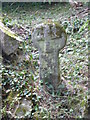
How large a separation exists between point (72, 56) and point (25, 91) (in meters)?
1.87

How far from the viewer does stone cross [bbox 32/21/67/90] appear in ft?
12.7

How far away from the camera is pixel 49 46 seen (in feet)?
13.0

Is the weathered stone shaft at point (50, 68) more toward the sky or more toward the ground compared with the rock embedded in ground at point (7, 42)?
Answer: more toward the ground

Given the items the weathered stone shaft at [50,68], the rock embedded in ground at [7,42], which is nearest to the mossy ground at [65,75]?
the weathered stone shaft at [50,68]

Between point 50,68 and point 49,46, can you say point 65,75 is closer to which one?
point 50,68

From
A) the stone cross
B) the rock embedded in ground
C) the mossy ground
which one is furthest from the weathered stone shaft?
the rock embedded in ground

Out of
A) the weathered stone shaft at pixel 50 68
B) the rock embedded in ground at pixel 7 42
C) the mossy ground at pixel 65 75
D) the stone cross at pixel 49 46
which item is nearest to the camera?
the mossy ground at pixel 65 75

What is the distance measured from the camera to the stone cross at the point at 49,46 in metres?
3.88

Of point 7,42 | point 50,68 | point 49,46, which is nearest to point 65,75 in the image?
point 50,68

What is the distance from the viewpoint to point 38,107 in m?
3.84

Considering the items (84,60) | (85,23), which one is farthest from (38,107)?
(85,23)

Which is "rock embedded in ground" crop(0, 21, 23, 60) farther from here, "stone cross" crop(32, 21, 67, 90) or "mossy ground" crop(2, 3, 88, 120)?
"stone cross" crop(32, 21, 67, 90)

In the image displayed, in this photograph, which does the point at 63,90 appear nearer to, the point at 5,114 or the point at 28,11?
the point at 5,114

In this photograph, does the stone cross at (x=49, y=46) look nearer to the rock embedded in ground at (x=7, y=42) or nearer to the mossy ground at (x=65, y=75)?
the mossy ground at (x=65, y=75)
